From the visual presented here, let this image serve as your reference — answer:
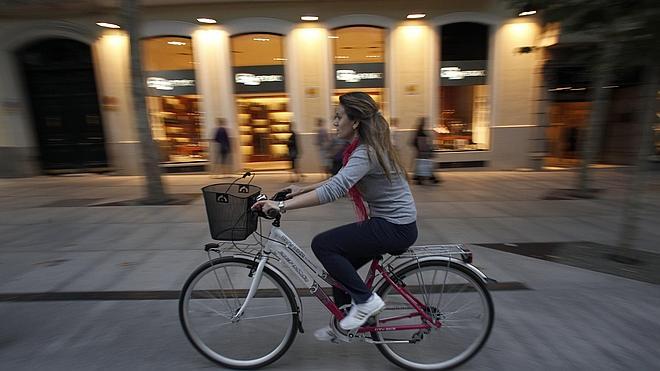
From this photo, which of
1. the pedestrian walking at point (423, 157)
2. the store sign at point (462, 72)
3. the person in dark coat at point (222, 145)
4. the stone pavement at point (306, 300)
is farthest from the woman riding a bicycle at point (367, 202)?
the store sign at point (462, 72)

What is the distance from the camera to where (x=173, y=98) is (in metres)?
12.3

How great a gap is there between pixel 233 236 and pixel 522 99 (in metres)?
12.1

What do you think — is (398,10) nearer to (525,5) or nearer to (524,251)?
(525,5)

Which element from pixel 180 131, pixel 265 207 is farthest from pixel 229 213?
pixel 180 131

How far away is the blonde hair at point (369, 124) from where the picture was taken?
7.86 ft

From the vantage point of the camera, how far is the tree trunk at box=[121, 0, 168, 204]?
7352mm

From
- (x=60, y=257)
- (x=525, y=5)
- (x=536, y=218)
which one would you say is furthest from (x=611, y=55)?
(x=60, y=257)

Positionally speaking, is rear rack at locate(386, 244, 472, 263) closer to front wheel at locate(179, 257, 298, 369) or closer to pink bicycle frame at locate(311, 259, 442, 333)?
pink bicycle frame at locate(311, 259, 442, 333)

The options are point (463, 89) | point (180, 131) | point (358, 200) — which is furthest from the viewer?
point (180, 131)

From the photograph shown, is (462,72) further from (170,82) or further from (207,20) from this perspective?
(170,82)

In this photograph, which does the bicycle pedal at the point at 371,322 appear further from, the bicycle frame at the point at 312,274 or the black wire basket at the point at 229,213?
the black wire basket at the point at 229,213

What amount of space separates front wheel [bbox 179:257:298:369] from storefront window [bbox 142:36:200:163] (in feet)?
33.3

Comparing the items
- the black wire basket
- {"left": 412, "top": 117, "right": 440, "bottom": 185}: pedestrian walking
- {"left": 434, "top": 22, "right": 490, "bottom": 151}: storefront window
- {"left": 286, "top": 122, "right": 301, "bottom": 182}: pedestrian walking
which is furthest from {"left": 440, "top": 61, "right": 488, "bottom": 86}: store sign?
the black wire basket

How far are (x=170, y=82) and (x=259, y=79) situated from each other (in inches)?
107
